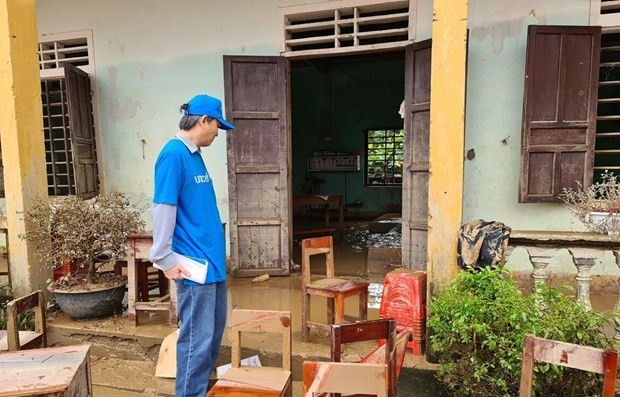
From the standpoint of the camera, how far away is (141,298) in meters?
3.65

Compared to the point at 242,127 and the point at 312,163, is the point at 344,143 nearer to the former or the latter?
the point at 312,163

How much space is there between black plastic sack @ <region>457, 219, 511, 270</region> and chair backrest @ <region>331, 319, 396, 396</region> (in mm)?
997

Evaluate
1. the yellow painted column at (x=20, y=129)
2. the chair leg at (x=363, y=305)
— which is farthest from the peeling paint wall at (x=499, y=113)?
the yellow painted column at (x=20, y=129)

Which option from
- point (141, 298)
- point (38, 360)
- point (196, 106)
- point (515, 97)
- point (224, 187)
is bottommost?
point (141, 298)

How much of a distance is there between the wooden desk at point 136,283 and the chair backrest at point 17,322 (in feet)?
2.30

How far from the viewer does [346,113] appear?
1100cm

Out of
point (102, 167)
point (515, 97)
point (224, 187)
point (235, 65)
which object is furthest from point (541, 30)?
point (102, 167)

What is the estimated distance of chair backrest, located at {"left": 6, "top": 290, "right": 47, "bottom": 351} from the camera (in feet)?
8.13

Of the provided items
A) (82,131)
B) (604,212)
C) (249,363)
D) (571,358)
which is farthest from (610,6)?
(82,131)

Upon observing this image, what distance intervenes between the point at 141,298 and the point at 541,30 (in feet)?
14.8

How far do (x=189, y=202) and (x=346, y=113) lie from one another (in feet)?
30.4

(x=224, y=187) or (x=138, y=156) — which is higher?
(x=138, y=156)

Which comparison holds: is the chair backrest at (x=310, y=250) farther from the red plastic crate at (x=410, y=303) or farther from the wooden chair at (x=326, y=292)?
the red plastic crate at (x=410, y=303)

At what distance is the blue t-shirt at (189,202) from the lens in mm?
2084
